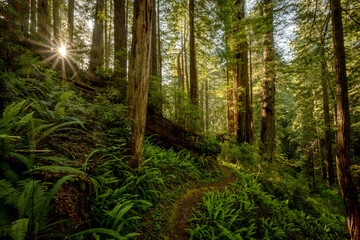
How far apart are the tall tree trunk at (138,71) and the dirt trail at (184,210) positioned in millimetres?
1222

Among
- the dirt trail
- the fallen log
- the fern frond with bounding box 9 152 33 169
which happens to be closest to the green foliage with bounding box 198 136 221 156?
the fallen log

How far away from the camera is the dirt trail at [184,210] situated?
93.2 inches

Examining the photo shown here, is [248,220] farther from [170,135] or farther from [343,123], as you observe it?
[343,123]

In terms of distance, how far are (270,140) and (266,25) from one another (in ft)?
17.6

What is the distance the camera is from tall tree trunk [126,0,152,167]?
2836 mm

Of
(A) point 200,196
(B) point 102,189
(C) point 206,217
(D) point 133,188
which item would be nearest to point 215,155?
(A) point 200,196

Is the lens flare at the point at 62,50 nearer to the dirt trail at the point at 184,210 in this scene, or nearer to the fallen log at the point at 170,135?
the fallen log at the point at 170,135

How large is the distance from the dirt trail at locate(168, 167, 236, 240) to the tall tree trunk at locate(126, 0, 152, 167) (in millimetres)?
1222

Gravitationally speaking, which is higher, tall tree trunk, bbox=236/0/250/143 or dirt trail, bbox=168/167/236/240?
tall tree trunk, bbox=236/0/250/143

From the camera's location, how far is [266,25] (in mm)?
6422

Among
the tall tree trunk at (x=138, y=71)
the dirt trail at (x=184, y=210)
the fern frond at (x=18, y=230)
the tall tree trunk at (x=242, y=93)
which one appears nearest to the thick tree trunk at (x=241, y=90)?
the tall tree trunk at (x=242, y=93)

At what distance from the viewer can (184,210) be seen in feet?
9.41

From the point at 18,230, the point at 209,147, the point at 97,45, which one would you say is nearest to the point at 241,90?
the point at 209,147

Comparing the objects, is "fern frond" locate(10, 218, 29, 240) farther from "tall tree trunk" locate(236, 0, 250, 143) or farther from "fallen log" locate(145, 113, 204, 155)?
"tall tree trunk" locate(236, 0, 250, 143)
